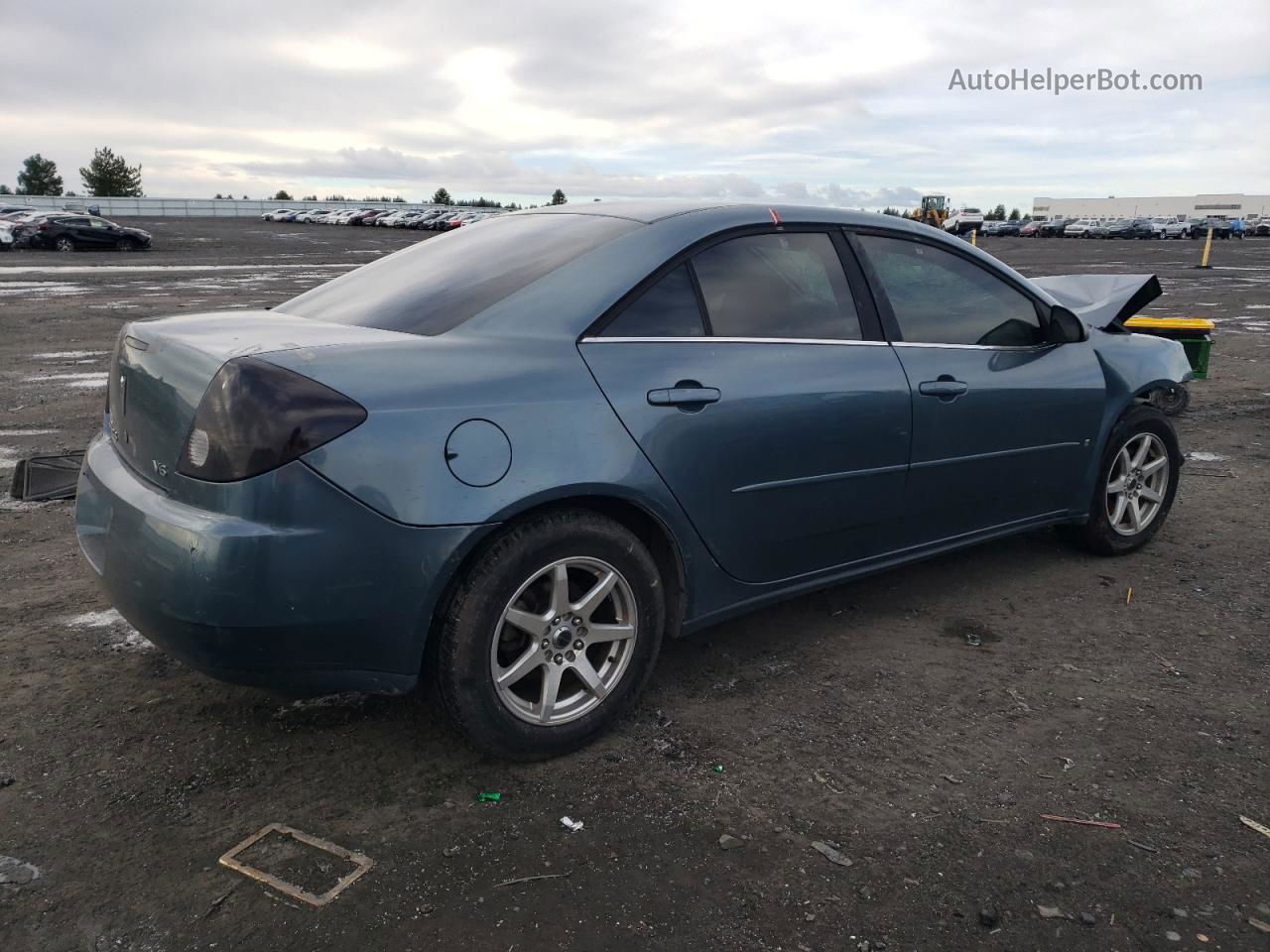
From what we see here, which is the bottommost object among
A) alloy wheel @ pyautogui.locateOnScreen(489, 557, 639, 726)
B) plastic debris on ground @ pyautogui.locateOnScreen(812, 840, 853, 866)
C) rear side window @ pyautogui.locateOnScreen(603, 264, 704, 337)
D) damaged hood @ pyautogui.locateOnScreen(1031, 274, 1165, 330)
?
plastic debris on ground @ pyautogui.locateOnScreen(812, 840, 853, 866)

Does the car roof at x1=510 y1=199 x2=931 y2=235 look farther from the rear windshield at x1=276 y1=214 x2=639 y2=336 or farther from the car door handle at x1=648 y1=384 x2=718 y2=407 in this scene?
the car door handle at x1=648 y1=384 x2=718 y2=407

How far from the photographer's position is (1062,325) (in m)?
4.53

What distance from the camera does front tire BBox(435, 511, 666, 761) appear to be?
282cm

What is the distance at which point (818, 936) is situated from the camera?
2.34 meters

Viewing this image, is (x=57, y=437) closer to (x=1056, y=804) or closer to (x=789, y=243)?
(x=789, y=243)

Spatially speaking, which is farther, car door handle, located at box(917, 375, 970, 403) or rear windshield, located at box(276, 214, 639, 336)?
car door handle, located at box(917, 375, 970, 403)

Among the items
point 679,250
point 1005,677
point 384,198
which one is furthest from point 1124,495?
point 384,198

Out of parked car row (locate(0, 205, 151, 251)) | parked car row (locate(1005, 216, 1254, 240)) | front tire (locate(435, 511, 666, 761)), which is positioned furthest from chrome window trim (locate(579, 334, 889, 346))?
parked car row (locate(1005, 216, 1254, 240))

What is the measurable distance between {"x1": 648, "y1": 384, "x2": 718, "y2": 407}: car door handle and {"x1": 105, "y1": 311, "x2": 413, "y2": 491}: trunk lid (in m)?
0.80

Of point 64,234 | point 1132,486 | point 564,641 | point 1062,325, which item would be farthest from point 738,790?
point 64,234

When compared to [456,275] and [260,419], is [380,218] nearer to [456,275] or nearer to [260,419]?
[456,275]

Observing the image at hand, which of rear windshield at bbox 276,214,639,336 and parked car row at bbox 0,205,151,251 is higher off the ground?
parked car row at bbox 0,205,151,251

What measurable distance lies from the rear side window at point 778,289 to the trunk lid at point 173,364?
1.10 meters

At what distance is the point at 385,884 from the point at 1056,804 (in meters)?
1.82
